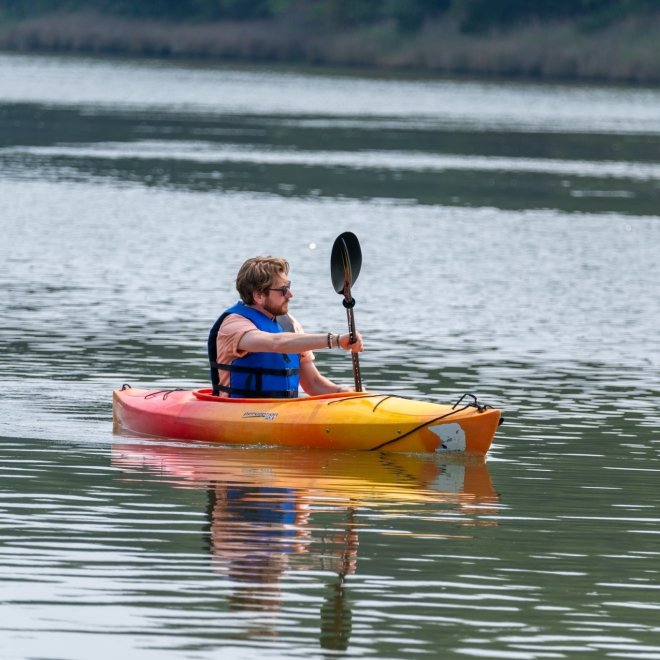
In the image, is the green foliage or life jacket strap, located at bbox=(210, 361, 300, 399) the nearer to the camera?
life jacket strap, located at bbox=(210, 361, 300, 399)

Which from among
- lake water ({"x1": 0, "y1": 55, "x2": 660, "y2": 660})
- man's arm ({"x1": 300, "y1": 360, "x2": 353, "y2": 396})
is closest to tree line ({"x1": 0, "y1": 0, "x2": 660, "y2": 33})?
lake water ({"x1": 0, "y1": 55, "x2": 660, "y2": 660})

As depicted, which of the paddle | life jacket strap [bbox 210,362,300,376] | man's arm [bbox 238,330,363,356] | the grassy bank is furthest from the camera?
the grassy bank

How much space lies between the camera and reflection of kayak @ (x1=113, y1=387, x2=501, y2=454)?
9.84 meters

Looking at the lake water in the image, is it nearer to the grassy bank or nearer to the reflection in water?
the reflection in water

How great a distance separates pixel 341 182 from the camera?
3175cm

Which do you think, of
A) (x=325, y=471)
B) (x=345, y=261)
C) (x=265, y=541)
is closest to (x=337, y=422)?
(x=325, y=471)

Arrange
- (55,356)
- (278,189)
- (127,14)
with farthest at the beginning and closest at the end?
(127,14) < (278,189) < (55,356)

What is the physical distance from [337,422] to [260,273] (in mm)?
887

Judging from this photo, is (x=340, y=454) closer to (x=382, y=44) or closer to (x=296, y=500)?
(x=296, y=500)

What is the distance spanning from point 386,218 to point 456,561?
1889 centimetres

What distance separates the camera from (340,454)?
32.8 ft

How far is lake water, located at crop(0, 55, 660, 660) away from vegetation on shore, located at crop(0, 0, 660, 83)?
34.6m

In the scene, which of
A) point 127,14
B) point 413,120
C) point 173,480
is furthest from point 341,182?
point 127,14

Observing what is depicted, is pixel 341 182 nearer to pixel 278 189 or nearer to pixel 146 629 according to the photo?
pixel 278 189
